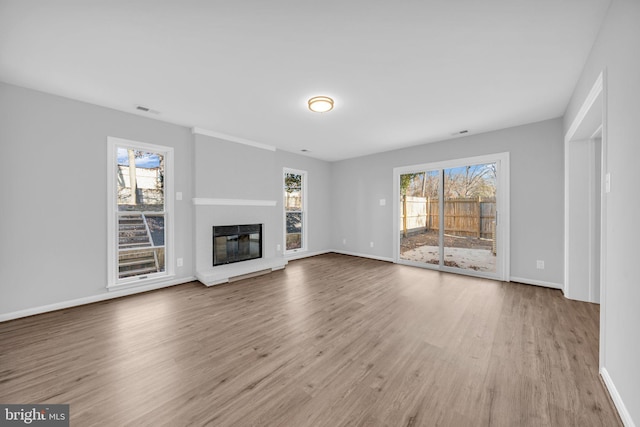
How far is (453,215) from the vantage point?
466 centimetres

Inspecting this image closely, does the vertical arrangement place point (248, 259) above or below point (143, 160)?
below

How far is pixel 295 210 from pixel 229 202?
74.7 inches

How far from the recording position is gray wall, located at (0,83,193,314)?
8.75 feet

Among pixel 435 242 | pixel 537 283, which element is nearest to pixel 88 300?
pixel 435 242

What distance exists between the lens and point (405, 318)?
2717 millimetres

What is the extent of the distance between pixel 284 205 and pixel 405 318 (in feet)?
12.5

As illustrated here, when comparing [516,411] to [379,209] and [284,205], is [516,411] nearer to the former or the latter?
[379,209]

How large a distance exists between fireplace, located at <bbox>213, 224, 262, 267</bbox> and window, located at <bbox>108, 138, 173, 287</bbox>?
29.1 inches

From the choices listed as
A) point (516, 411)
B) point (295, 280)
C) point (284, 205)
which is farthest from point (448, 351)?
point (284, 205)

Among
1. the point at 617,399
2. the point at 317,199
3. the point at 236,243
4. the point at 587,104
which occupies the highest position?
the point at 587,104

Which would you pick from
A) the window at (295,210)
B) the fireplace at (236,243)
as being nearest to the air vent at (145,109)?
the fireplace at (236,243)

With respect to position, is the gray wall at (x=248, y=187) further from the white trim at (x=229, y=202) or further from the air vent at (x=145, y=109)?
the air vent at (x=145, y=109)

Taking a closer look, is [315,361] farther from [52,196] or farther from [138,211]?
[52,196]

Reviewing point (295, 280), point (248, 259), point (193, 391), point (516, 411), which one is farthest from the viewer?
point (248, 259)
